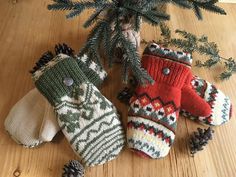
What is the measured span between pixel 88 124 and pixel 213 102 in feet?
1.00

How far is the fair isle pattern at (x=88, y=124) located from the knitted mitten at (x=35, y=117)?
3cm

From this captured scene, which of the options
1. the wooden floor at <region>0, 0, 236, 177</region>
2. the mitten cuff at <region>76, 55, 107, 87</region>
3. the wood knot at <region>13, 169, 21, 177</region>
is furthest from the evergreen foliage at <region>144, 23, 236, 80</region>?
the wood knot at <region>13, 169, 21, 177</region>

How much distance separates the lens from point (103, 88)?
77cm

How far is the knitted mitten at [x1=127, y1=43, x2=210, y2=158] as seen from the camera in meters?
0.65

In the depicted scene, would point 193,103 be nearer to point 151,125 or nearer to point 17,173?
point 151,125

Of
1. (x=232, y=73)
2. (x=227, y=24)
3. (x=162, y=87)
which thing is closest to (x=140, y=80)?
(x=162, y=87)

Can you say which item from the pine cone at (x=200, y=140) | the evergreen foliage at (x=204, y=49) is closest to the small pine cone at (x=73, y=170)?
the pine cone at (x=200, y=140)

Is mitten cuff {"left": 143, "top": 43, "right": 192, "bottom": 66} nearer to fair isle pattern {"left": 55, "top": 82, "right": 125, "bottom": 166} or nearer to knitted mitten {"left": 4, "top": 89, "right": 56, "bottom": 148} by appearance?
fair isle pattern {"left": 55, "top": 82, "right": 125, "bottom": 166}

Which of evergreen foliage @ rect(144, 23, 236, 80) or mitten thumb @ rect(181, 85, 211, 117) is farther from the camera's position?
evergreen foliage @ rect(144, 23, 236, 80)

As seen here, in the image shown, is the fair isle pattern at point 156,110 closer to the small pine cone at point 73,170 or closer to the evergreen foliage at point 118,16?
the evergreen foliage at point 118,16

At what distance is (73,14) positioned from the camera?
0.58m

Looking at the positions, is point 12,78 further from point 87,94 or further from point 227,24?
point 227,24

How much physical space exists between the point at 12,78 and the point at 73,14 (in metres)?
0.30

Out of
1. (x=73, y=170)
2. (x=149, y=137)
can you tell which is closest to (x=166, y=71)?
(x=149, y=137)
